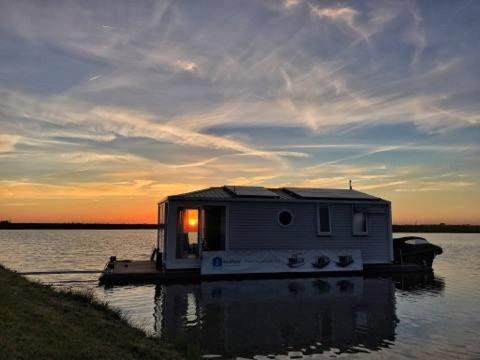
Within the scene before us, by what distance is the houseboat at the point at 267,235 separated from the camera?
2253cm

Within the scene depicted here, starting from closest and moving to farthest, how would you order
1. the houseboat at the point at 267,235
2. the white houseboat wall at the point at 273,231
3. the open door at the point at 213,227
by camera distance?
1. the houseboat at the point at 267,235
2. the white houseboat wall at the point at 273,231
3. the open door at the point at 213,227

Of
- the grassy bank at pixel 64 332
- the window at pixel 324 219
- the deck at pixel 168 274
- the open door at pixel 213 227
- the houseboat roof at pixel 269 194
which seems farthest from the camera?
the open door at pixel 213 227

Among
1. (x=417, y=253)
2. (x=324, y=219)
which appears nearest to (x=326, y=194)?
(x=324, y=219)

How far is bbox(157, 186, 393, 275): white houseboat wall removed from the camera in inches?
893

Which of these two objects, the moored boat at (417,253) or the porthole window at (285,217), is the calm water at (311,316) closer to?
the porthole window at (285,217)

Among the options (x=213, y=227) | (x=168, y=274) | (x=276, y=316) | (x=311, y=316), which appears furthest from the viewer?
(x=213, y=227)

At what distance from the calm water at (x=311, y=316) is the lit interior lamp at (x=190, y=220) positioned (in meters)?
3.09

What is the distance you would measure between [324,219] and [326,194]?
5.14ft

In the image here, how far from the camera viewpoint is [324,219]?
24.8 meters

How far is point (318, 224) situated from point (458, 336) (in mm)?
12763

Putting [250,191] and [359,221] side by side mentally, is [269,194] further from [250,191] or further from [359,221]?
[359,221]

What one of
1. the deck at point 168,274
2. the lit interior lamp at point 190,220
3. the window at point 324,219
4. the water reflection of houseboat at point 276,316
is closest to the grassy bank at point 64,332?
the water reflection of houseboat at point 276,316

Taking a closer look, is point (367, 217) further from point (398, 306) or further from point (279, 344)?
point (279, 344)

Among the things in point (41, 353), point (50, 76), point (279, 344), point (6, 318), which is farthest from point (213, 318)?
point (50, 76)
